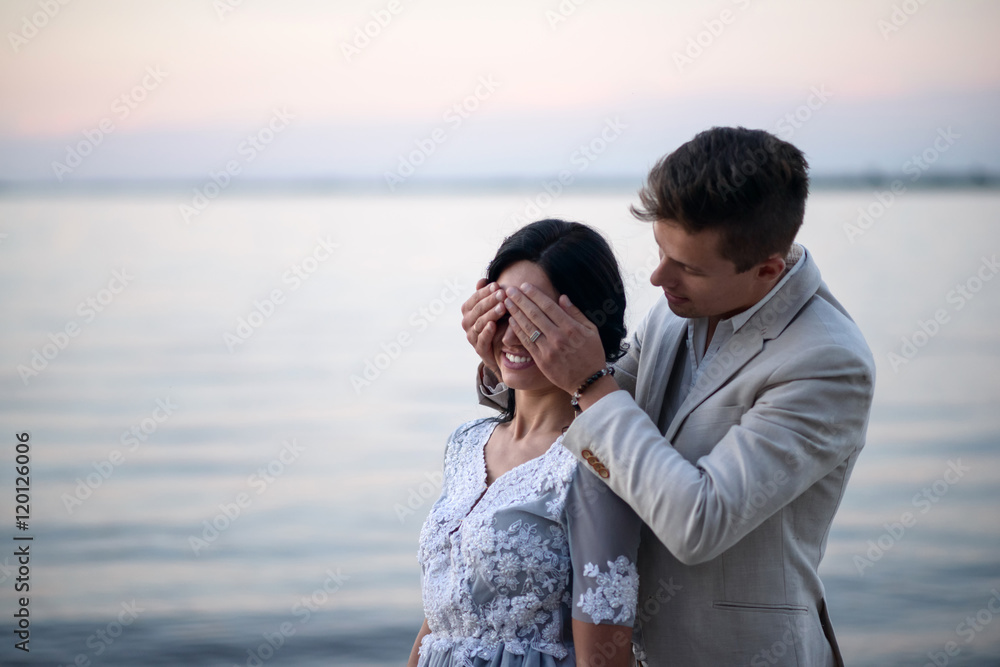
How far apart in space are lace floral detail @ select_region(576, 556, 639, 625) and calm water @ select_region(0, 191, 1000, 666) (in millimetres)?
678

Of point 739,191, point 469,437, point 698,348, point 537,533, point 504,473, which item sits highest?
point 739,191

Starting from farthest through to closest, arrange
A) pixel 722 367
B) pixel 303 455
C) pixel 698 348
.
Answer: pixel 303 455
pixel 698 348
pixel 722 367

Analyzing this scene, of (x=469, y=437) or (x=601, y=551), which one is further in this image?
(x=469, y=437)

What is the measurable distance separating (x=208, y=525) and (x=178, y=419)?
6.46 ft

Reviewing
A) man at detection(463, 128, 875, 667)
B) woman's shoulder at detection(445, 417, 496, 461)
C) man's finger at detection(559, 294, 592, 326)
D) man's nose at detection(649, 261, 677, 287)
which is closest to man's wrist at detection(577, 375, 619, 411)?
man at detection(463, 128, 875, 667)

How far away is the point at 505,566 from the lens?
6.41 feet

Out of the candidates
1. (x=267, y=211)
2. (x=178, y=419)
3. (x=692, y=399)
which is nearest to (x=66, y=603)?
(x=178, y=419)

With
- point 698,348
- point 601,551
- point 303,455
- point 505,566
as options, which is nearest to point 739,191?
point 698,348

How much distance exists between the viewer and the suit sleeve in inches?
70.4

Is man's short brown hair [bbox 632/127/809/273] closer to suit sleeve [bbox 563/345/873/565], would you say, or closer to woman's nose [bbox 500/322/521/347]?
suit sleeve [bbox 563/345/873/565]

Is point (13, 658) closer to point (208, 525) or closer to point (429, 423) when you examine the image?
point (208, 525)

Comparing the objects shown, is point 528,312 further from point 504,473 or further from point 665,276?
point 504,473

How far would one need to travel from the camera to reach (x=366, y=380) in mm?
8938

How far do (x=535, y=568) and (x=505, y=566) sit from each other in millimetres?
60
